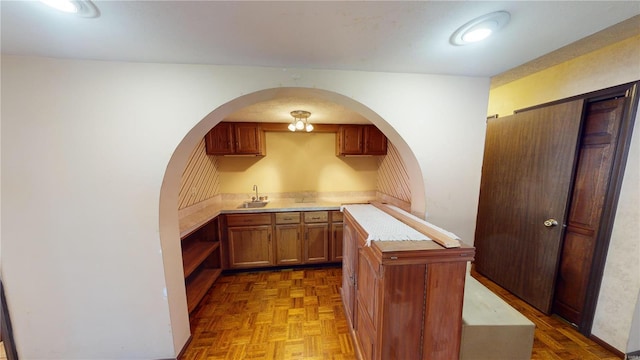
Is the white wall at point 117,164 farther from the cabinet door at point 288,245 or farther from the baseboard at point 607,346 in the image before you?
the baseboard at point 607,346

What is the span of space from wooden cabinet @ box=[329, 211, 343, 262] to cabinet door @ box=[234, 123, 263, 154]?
1520mm

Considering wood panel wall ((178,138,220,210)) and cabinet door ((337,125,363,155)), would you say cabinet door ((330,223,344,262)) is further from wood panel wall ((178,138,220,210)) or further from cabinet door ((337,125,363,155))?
wood panel wall ((178,138,220,210))

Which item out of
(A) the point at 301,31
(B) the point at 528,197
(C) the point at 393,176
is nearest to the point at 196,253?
(A) the point at 301,31

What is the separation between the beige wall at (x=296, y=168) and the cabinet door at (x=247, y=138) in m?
0.27

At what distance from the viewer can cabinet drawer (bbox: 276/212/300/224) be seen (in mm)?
2816

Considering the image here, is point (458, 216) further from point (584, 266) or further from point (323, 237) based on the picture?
point (323, 237)

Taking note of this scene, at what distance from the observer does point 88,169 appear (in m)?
1.30

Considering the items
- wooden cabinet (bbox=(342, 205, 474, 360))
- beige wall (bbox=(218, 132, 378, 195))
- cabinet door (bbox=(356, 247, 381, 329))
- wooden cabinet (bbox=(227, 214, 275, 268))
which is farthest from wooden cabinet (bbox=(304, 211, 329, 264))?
wooden cabinet (bbox=(342, 205, 474, 360))

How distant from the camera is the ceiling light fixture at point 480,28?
88cm

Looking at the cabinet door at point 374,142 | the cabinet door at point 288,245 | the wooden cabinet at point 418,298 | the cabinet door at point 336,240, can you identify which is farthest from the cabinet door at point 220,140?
the wooden cabinet at point 418,298

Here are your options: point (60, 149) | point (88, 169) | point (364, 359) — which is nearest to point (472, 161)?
point (364, 359)

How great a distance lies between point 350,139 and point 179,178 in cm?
237

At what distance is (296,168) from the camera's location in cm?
340

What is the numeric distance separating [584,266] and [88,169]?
3.90m
